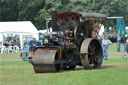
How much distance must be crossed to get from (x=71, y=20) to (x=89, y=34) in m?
0.92

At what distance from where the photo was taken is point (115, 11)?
242 feet

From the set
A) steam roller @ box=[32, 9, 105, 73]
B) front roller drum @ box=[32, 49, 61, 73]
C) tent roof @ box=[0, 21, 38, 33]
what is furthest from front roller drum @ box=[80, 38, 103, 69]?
tent roof @ box=[0, 21, 38, 33]

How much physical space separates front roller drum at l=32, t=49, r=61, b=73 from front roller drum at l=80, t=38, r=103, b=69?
1251 mm

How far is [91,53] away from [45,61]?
235cm

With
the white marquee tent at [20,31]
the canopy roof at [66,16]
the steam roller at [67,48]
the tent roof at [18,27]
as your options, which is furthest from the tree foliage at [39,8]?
the steam roller at [67,48]

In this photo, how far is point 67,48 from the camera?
15.5 meters

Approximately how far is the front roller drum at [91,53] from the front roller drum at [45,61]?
1.25m

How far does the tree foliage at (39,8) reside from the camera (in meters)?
64.1

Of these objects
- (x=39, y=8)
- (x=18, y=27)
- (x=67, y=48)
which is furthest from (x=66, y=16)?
(x=39, y=8)

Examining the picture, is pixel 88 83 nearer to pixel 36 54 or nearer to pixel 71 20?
pixel 36 54

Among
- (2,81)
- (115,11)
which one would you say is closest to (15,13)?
(115,11)

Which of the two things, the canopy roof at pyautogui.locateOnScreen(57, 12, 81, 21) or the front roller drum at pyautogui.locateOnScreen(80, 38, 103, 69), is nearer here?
the front roller drum at pyautogui.locateOnScreen(80, 38, 103, 69)

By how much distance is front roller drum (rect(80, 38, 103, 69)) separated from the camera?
15448mm

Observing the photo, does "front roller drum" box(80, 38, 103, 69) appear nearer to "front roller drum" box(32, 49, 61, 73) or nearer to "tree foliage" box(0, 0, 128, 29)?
"front roller drum" box(32, 49, 61, 73)
